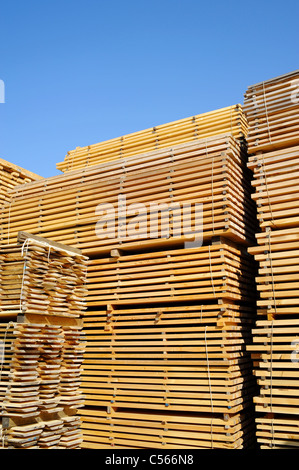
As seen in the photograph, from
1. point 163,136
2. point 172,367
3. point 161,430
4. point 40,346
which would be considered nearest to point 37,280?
point 40,346

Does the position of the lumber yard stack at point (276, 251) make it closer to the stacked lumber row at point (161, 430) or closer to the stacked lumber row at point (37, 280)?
the stacked lumber row at point (161, 430)

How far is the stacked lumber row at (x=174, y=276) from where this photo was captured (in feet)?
22.1

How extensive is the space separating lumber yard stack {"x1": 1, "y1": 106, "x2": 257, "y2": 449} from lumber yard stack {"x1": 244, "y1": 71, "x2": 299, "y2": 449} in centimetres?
47

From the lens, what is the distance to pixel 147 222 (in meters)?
7.53

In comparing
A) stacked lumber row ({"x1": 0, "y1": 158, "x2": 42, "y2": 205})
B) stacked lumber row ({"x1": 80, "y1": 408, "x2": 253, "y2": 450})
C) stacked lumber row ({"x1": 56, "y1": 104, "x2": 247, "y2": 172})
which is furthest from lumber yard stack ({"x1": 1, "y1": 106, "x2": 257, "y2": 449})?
stacked lumber row ({"x1": 0, "y1": 158, "x2": 42, "y2": 205})

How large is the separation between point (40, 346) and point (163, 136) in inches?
212

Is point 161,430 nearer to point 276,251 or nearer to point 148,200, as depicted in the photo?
point 276,251

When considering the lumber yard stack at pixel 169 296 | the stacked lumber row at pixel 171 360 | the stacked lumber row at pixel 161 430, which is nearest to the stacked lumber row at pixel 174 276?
the lumber yard stack at pixel 169 296

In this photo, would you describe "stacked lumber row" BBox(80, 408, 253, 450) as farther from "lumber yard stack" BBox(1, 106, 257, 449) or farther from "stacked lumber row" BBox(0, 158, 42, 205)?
"stacked lumber row" BBox(0, 158, 42, 205)

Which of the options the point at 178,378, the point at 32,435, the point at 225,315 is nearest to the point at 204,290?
the point at 225,315

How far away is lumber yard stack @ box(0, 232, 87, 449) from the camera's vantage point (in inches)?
240

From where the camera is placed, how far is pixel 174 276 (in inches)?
280

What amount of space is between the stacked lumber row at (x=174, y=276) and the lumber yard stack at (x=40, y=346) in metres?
0.58

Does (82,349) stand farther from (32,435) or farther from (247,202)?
(247,202)
